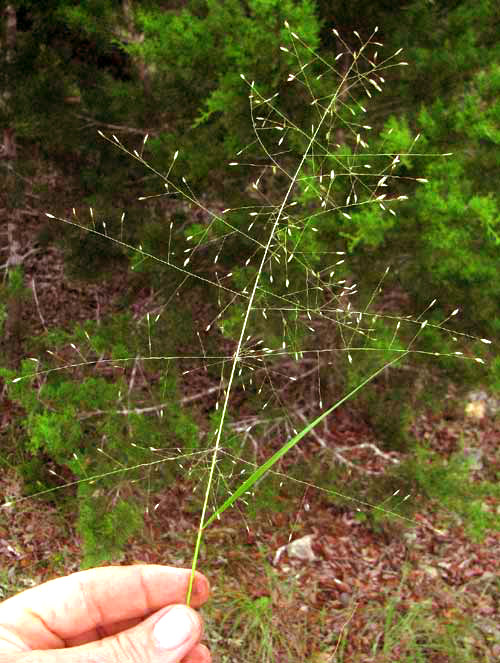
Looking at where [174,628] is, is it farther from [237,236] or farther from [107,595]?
[237,236]

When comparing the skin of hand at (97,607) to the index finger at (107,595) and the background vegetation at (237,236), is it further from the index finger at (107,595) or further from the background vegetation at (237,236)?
the background vegetation at (237,236)

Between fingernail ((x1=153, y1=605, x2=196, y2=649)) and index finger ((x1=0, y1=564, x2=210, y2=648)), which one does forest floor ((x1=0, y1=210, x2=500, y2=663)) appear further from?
fingernail ((x1=153, y1=605, x2=196, y2=649))

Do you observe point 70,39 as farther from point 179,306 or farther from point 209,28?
point 179,306

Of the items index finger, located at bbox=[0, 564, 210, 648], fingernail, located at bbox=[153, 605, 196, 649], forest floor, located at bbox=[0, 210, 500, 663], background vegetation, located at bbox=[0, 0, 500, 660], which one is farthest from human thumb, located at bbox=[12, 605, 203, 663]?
forest floor, located at bbox=[0, 210, 500, 663]

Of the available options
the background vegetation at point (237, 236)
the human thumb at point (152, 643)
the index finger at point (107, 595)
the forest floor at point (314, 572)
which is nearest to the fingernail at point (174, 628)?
the human thumb at point (152, 643)

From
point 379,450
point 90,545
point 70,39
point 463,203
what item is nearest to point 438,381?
point 379,450

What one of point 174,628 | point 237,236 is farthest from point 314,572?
point 174,628
